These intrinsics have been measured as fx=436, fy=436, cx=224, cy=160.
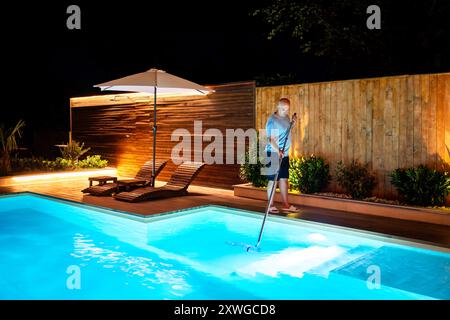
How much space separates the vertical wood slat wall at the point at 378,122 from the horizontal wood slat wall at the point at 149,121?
1.33 m

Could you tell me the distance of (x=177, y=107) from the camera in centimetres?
1147

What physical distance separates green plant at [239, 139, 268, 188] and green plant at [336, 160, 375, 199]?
1758mm

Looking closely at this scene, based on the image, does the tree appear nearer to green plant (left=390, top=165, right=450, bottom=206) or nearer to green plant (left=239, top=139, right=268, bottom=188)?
green plant (left=239, top=139, right=268, bottom=188)

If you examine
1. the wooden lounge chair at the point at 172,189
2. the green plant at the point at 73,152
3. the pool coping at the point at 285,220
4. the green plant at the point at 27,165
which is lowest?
the pool coping at the point at 285,220

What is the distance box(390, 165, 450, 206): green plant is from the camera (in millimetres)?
6902

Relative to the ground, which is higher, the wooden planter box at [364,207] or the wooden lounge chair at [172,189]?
the wooden lounge chair at [172,189]

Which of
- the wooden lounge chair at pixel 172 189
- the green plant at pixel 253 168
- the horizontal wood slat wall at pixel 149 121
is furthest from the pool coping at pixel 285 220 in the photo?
the horizontal wood slat wall at pixel 149 121

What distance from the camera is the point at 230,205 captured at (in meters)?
8.10

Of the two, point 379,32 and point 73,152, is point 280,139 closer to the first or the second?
point 379,32

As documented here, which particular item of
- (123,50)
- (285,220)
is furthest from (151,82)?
(123,50)

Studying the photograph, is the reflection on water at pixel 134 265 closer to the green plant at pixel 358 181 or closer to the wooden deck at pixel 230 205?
the wooden deck at pixel 230 205

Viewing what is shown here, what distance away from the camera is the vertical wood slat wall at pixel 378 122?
23.8 feet

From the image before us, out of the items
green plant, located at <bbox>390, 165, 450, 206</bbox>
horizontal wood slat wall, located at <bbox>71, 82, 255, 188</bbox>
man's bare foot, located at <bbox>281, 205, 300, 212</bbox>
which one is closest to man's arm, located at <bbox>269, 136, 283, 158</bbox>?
man's bare foot, located at <bbox>281, 205, 300, 212</bbox>

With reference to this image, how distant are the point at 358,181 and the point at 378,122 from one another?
1.15 metres
